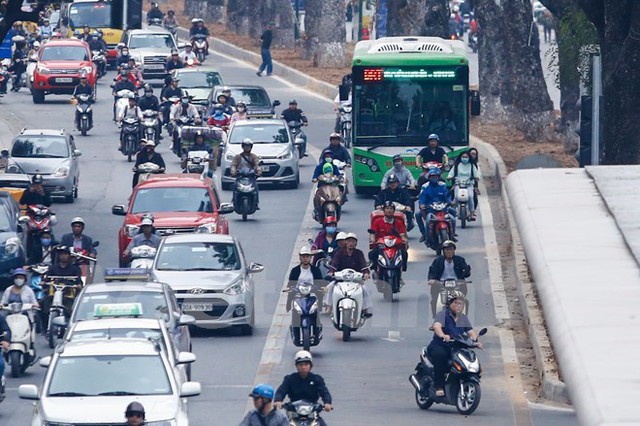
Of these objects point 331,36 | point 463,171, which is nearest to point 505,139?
point 463,171

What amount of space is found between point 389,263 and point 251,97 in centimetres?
2256

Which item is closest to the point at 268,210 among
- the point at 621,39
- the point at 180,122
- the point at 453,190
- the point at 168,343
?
the point at 453,190

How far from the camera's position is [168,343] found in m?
18.9

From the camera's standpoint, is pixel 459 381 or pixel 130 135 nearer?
pixel 459 381

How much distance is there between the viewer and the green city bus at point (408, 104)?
35.8 metres

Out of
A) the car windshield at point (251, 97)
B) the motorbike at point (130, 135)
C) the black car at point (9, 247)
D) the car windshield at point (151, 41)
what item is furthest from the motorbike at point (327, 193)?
the car windshield at point (151, 41)

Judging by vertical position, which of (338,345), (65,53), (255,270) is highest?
(65,53)

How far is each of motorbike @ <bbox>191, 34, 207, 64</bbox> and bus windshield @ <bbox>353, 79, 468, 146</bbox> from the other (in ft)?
120

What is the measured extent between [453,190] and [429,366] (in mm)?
13657

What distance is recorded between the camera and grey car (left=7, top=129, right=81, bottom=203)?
127 feet

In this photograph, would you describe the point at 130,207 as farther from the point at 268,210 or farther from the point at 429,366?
the point at 429,366

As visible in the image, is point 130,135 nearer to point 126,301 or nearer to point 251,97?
point 251,97

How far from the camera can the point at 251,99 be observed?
4916 cm

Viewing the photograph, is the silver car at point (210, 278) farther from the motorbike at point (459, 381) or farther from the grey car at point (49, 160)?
the grey car at point (49, 160)
